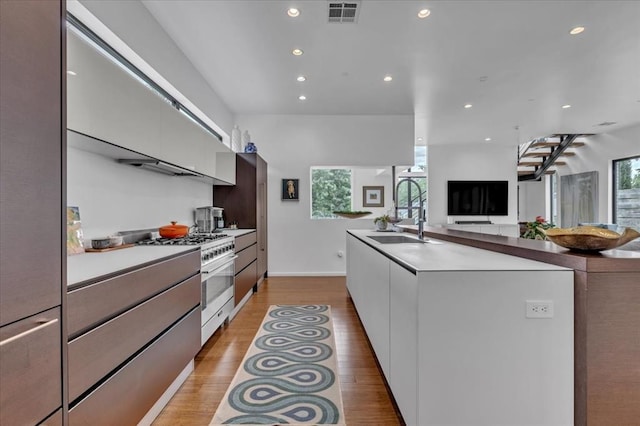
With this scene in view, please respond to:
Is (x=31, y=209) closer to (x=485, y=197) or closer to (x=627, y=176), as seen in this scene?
(x=485, y=197)

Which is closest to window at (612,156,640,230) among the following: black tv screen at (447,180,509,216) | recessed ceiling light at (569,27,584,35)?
black tv screen at (447,180,509,216)

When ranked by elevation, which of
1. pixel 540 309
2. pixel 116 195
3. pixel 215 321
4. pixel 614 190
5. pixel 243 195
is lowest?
pixel 215 321

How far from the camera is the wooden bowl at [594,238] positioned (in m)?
1.28

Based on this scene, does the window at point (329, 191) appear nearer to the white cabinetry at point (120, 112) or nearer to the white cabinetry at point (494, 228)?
the white cabinetry at point (120, 112)

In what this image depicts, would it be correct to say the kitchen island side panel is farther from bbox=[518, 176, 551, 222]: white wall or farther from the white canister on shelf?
bbox=[518, 176, 551, 222]: white wall

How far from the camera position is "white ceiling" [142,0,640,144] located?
2.62 m

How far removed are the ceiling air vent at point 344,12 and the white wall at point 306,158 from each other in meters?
2.70

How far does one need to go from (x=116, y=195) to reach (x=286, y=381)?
73.2 inches

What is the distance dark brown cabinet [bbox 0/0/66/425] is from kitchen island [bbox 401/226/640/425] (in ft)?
6.38

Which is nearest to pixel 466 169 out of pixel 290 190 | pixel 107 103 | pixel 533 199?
pixel 533 199

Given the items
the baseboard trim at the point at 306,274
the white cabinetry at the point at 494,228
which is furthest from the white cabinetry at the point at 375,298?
the white cabinetry at the point at 494,228

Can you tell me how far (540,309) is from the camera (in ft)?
4.05

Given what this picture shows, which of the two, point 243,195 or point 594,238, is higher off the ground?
point 243,195

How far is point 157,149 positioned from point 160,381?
1603 mm
